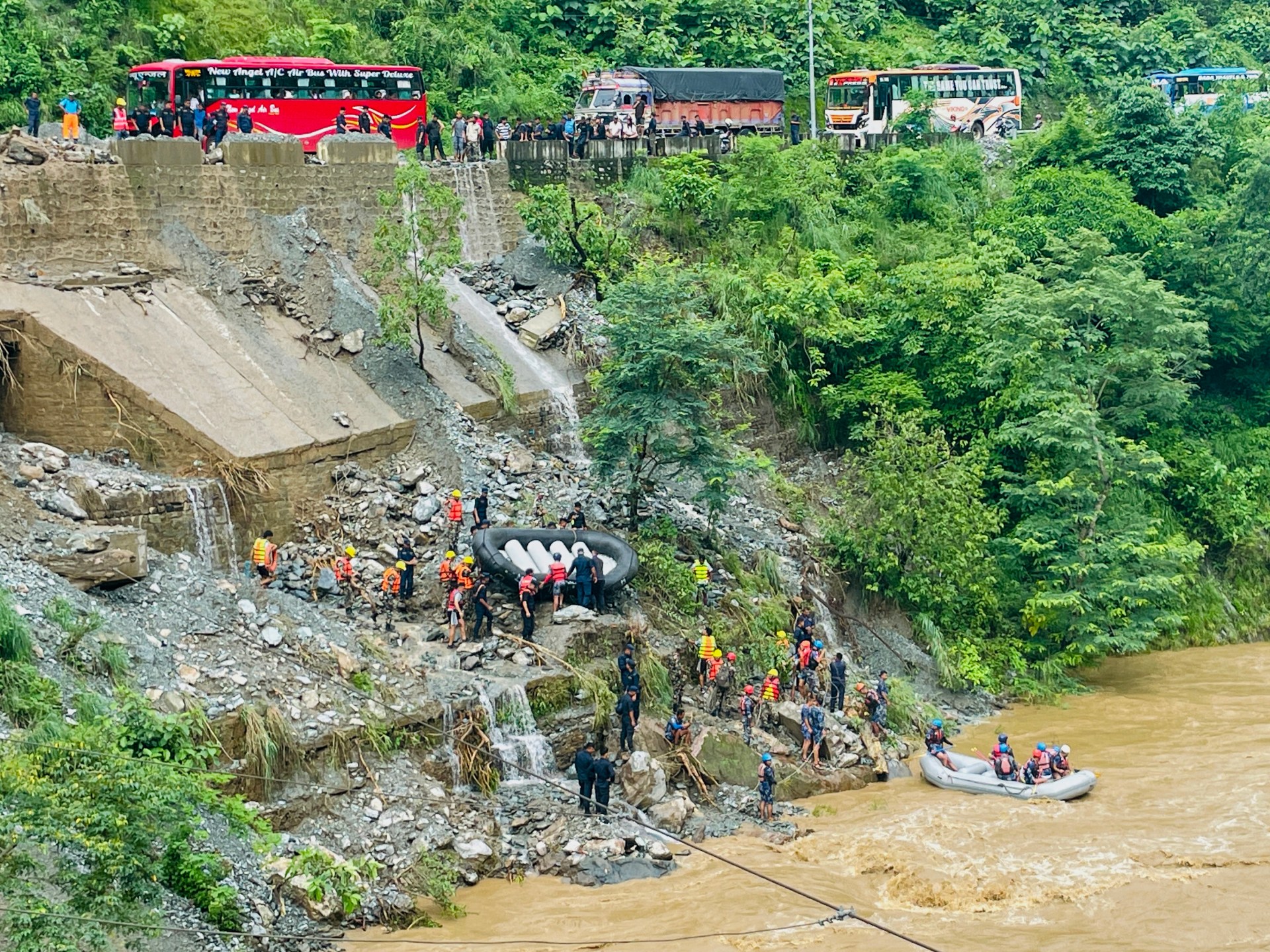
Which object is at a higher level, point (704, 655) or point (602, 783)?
point (704, 655)

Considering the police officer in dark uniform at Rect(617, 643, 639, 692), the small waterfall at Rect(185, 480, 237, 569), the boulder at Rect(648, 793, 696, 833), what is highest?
the small waterfall at Rect(185, 480, 237, 569)

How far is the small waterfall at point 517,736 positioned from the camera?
65.3 feet

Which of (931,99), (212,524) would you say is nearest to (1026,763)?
(212,524)

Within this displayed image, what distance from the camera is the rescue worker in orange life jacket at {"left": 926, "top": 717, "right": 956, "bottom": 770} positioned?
21.6 m

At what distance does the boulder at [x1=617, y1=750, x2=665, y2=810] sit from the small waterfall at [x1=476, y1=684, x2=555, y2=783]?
38.2 inches

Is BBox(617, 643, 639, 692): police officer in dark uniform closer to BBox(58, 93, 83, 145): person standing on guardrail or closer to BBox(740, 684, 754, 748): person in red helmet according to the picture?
BBox(740, 684, 754, 748): person in red helmet

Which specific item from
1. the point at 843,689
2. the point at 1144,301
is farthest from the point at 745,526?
the point at 1144,301

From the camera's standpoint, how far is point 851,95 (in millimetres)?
40875

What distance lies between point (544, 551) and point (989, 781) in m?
6.83

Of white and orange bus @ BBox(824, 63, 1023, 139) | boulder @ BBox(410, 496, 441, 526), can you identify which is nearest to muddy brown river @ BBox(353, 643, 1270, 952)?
boulder @ BBox(410, 496, 441, 526)

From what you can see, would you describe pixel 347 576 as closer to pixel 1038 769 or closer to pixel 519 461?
pixel 519 461

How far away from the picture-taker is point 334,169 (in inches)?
1050

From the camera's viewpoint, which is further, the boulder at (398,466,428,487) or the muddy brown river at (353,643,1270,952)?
the boulder at (398,466,428,487)

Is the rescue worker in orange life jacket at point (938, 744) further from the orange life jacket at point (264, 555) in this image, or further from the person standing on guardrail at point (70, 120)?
the person standing on guardrail at point (70, 120)
